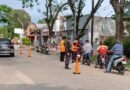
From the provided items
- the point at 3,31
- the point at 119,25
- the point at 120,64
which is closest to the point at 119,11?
the point at 119,25

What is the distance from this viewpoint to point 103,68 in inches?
962

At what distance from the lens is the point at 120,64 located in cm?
2091

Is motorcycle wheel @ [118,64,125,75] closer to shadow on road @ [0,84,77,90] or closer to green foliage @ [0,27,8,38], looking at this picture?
shadow on road @ [0,84,77,90]

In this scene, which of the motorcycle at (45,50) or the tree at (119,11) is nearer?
the tree at (119,11)

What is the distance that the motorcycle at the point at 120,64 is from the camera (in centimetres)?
2066

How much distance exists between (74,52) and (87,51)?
1.85 metres

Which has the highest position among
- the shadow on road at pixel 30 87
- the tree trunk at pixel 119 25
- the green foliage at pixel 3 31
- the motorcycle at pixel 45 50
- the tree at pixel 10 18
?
the tree at pixel 10 18

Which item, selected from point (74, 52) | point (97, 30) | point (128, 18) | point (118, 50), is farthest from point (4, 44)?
point (128, 18)

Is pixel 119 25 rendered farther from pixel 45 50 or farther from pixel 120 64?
pixel 45 50

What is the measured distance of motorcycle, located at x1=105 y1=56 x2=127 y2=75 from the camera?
20.7 metres

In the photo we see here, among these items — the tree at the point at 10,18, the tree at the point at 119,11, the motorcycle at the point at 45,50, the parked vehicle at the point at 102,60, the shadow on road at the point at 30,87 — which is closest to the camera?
the shadow on road at the point at 30,87

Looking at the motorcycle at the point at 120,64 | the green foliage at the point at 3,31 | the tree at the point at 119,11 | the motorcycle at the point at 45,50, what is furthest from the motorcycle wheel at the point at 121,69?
the green foliage at the point at 3,31

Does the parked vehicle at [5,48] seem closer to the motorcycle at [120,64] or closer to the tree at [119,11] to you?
the tree at [119,11]

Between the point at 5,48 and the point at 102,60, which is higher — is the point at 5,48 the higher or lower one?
the higher one
